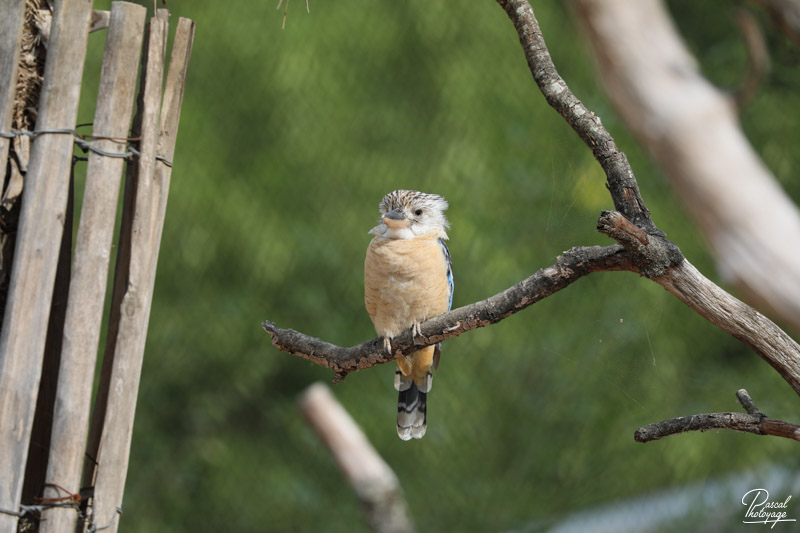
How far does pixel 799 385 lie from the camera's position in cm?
89

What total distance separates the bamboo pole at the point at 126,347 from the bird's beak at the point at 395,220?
329mm

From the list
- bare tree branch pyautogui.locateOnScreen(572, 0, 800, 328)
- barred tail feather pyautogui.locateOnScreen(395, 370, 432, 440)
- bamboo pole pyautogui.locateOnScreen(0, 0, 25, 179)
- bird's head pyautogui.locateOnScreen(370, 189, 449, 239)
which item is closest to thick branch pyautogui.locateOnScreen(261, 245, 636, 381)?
bird's head pyautogui.locateOnScreen(370, 189, 449, 239)

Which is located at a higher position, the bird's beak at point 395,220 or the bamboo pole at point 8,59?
the bamboo pole at point 8,59

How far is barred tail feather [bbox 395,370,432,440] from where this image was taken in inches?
55.4

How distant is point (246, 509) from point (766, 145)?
1.95m

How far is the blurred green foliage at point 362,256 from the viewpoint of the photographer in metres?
2.31

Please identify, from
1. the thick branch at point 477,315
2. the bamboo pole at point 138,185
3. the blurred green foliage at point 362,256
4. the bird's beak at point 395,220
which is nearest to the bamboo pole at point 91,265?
the bamboo pole at point 138,185

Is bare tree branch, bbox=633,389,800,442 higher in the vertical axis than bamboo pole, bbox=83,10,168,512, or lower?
lower

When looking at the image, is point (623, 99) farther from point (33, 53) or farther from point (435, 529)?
point (33, 53)

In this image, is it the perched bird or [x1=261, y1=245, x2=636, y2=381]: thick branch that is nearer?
[x1=261, y1=245, x2=636, y2=381]: thick branch

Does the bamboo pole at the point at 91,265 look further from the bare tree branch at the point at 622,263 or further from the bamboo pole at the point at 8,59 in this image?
the bare tree branch at the point at 622,263

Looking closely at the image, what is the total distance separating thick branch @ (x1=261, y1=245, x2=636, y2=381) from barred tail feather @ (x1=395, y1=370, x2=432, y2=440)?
27 centimetres

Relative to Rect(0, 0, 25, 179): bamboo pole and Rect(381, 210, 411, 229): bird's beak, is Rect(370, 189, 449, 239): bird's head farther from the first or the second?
Rect(0, 0, 25, 179): bamboo pole

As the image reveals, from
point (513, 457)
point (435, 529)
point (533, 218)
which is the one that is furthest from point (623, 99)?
point (435, 529)
